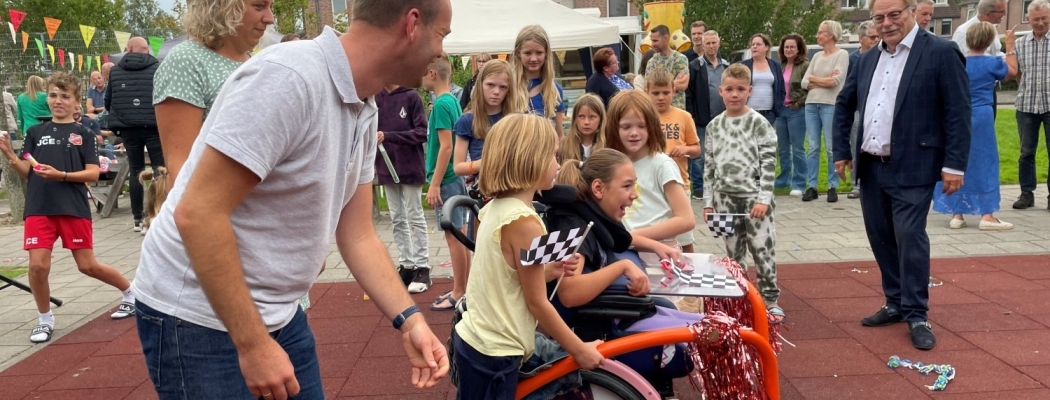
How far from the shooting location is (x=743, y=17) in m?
28.8

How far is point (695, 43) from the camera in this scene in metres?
10.6

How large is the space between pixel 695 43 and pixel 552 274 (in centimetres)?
834

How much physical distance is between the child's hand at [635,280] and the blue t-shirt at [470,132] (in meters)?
2.50

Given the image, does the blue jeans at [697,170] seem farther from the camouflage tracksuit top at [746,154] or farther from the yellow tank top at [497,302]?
the yellow tank top at [497,302]

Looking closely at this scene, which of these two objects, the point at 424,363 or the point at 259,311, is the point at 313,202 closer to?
the point at 259,311

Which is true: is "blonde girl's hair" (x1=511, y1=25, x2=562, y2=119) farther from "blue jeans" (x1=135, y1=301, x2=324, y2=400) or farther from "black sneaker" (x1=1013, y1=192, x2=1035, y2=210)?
"black sneaker" (x1=1013, y1=192, x2=1035, y2=210)

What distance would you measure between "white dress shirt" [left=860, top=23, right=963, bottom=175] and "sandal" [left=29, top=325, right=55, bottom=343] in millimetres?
5090

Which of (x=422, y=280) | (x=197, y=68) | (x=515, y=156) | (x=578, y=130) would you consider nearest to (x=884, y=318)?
(x=578, y=130)

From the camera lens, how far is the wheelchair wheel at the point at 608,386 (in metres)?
2.91

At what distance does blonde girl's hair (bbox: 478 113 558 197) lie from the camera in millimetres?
2752

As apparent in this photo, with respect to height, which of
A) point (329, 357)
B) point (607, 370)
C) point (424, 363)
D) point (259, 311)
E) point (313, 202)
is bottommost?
point (329, 357)

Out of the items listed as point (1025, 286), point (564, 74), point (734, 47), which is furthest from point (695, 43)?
point (734, 47)

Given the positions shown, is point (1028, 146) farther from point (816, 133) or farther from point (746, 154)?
point (746, 154)

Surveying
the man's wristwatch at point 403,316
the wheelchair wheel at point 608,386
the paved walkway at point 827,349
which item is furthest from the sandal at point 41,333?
the man's wristwatch at point 403,316
